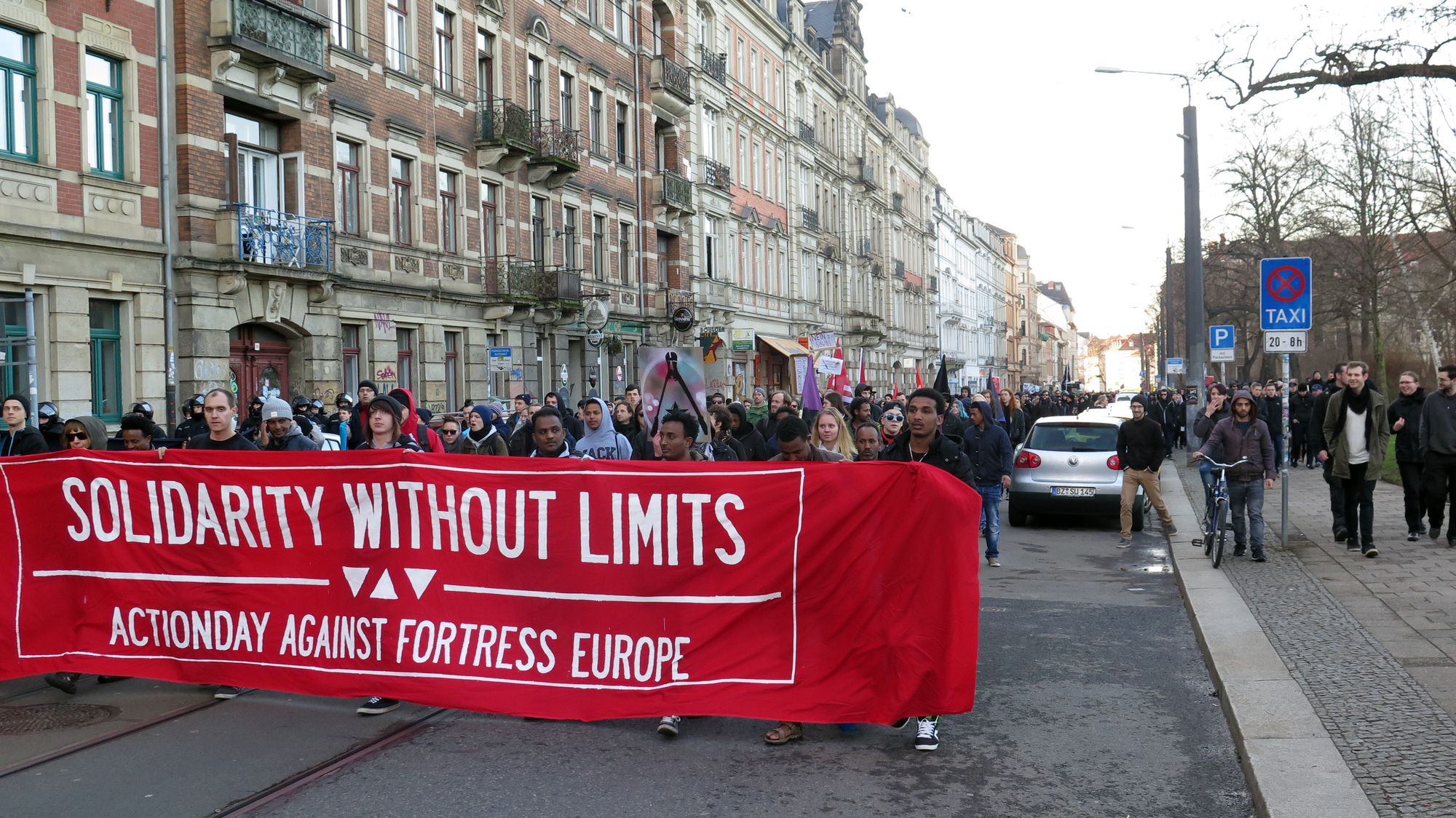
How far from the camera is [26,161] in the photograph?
1792cm

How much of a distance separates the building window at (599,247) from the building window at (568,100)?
2.68 m

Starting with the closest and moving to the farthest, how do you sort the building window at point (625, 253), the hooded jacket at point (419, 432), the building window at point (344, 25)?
the hooded jacket at point (419, 432), the building window at point (344, 25), the building window at point (625, 253)

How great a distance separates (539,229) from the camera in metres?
33.0

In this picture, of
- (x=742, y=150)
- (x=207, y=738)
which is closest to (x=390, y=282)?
(x=207, y=738)

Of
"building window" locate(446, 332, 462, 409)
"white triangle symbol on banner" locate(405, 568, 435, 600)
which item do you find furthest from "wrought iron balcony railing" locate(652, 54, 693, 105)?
"white triangle symbol on banner" locate(405, 568, 435, 600)

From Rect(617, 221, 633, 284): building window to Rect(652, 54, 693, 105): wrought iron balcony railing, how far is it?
15.5 feet

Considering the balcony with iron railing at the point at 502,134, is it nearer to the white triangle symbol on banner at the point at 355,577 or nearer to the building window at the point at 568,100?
the building window at the point at 568,100

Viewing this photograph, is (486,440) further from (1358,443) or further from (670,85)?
(670,85)

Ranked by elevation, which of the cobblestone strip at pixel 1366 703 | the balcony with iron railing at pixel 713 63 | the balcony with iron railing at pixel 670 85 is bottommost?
the cobblestone strip at pixel 1366 703

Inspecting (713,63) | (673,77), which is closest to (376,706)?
(673,77)

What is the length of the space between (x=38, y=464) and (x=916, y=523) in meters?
5.26

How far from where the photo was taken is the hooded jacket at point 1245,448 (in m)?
12.9

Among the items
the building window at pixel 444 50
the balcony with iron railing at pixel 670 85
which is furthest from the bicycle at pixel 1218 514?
the balcony with iron railing at pixel 670 85

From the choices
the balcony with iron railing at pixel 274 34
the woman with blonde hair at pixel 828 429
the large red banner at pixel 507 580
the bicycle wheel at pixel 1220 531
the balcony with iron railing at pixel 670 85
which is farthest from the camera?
the balcony with iron railing at pixel 670 85
